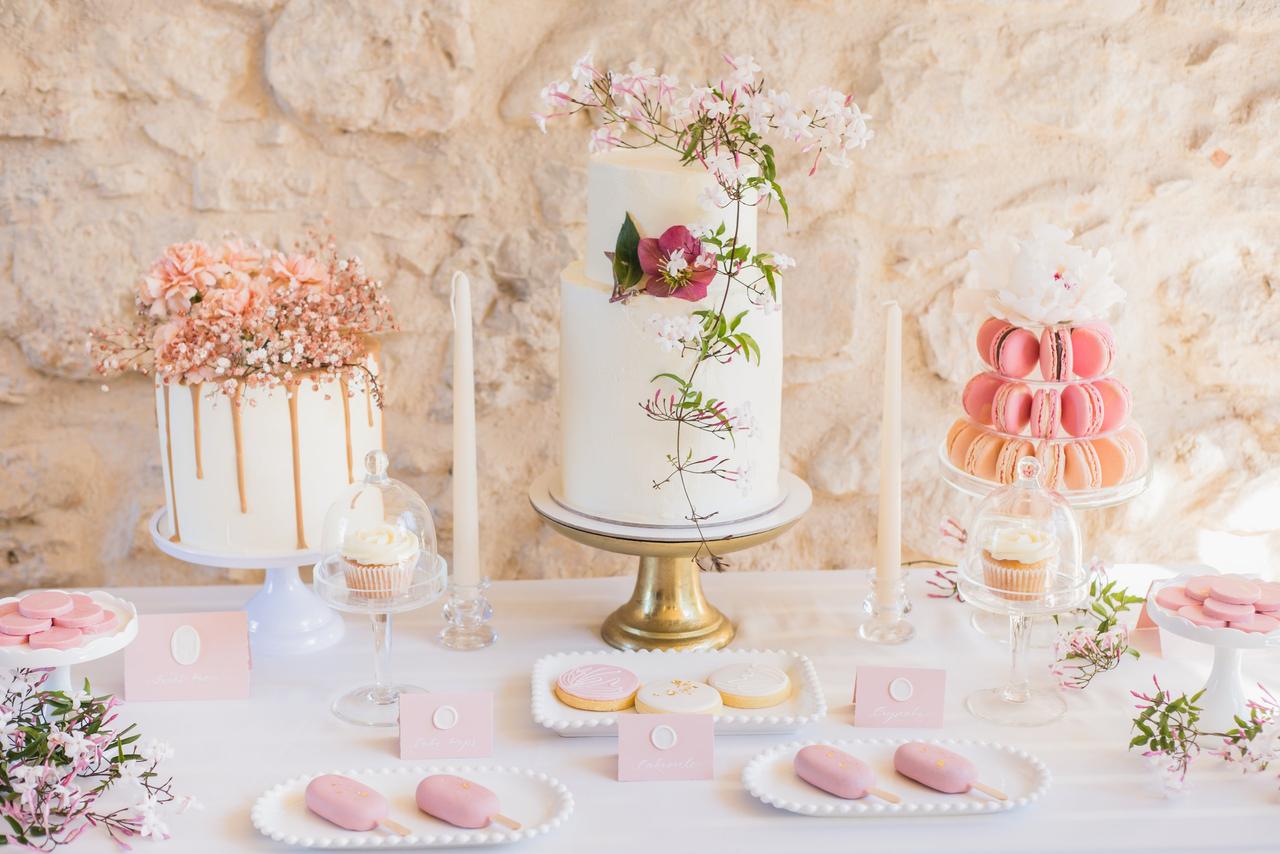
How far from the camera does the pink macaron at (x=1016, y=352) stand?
1.38 m

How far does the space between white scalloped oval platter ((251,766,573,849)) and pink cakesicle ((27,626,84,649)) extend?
0.25 m

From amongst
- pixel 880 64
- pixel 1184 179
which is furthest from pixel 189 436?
pixel 1184 179

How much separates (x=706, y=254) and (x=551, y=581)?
56 cm

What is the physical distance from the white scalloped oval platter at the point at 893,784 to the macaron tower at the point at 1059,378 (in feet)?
1.15

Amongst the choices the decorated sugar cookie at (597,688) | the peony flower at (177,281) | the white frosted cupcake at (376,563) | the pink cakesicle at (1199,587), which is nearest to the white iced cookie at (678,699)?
the decorated sugar cookie at (597,688)

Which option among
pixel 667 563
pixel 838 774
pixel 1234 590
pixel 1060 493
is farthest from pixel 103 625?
pixel 1234 590

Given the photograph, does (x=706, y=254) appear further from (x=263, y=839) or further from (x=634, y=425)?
(x=263, y=839)

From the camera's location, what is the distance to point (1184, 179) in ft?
5.54

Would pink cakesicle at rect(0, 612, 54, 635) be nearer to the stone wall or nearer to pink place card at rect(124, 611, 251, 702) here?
pink place card at rect(124, 611, 251, 702)

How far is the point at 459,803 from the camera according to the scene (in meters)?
1.05

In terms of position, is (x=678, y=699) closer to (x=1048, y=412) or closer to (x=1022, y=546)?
(x=1022, y=546)

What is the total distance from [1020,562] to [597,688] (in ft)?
1.43

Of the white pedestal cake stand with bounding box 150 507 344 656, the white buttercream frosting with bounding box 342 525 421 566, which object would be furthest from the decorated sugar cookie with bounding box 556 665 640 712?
the white pedestal cake stand with bounding box 150 507 344 656

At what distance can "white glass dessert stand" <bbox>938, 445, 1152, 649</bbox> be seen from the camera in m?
1.37
